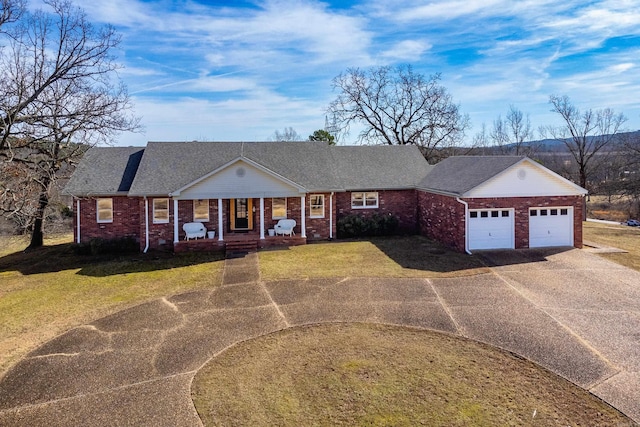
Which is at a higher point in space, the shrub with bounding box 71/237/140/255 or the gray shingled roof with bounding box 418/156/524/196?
the gray shingled roof with bounding box 418/156/524/196

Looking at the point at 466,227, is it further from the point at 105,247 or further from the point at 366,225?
the point at 105,247

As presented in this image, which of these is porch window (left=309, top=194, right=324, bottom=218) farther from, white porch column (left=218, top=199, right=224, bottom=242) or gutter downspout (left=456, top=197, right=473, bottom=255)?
gutter downspout (left=456, top=197, right=473, bottom=255)

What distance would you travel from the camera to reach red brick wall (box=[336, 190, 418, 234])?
2191cm

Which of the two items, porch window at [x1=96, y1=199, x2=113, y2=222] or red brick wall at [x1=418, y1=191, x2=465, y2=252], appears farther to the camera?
porch window at [x1=96, y1=199, x2=113, y2=222]

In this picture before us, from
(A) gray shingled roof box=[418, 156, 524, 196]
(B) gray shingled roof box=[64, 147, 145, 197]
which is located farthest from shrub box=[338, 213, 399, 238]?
(B) gray shingled roof box=[64, 147, 145, 197]

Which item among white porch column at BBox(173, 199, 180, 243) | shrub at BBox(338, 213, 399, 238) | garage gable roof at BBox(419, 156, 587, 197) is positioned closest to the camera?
garage gable roof at BBox(419, 156, 587, 197)

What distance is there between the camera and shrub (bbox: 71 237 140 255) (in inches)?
714

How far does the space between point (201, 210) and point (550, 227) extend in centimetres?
1621

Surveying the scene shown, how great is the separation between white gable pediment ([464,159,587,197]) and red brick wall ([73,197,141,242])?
15.5 meters

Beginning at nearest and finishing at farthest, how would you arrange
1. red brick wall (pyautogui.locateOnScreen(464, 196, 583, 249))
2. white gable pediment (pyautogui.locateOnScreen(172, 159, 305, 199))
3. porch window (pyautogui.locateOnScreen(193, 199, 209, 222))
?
red brick wall (pyautogui.locateOnScreen(464, 196, 583, 249)) < white gable pediment (pyautogui.locateOnScreen(172, 159, 305, 199)) < porch window (pyautogui.locateOnScreen(193, 199, 209, 222))

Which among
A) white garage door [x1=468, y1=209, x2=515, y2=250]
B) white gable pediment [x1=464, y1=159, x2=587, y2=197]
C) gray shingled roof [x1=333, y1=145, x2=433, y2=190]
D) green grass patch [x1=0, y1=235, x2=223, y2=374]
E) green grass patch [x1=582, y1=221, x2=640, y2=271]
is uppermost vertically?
gray shingled roof [x1=333, y1=145, x2=433, y2=190]

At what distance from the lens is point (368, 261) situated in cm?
1566

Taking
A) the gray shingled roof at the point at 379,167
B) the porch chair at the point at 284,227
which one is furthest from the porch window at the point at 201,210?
the gray shingled roof at the point at 379,167

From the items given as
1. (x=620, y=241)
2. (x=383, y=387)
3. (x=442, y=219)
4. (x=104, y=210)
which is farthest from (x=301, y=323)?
(x=620, y=241)
